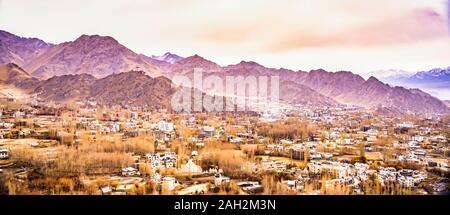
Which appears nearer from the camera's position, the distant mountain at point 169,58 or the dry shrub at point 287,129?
the dry shrub at point 287,129

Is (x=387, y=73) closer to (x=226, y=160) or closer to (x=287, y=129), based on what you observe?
(x=287, y=129)

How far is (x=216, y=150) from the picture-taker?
11.6ft

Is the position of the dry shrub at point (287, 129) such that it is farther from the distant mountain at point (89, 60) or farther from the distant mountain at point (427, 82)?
the distant mountain at point (89, 60)

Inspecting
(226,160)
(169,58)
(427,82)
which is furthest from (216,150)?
(427,82)

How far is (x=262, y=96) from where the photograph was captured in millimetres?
3863

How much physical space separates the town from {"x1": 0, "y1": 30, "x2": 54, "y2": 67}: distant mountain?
18.1 inches

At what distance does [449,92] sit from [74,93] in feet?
12.1

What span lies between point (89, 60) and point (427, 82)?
342cm

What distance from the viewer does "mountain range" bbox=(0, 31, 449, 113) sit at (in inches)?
151

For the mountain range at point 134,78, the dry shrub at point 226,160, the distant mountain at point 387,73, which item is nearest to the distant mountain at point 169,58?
the mountain range at point 134,78

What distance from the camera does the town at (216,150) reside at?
299cm

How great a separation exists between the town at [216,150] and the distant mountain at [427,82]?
0.31 metres
